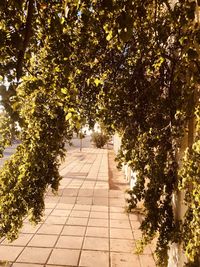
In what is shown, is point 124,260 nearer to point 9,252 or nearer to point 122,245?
point 122,245

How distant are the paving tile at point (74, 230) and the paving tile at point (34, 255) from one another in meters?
1.06

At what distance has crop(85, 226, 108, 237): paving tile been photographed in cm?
746

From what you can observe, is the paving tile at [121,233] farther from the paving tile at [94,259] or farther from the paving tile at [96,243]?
the paving tile at [94,259]

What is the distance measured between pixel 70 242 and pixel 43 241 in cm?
53

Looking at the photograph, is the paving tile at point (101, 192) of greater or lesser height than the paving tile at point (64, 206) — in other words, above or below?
above

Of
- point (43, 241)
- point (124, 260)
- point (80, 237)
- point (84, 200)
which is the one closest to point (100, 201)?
point (84, 200)

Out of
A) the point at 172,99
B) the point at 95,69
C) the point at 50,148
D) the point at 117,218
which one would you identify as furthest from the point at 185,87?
the point at 117,218

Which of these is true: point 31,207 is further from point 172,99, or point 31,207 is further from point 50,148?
point 172,99

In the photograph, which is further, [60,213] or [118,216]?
[60,213]

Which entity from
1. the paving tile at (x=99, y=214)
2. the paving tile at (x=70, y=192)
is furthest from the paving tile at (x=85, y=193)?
the paving tile at (x=99, y=214)

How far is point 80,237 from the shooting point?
7.23 metres

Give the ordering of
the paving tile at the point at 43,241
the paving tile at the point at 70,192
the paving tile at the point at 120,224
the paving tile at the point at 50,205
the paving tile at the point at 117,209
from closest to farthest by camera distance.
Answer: the paving tile at the point at 43,241, the paving tile at the point at 120,224, the paving tile at the point at 117,209, the paving tile at the point at 50,205, the paving tile at the point at 70,192

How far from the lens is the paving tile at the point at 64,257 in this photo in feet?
19.4

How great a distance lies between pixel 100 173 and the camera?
1727 centimetres
